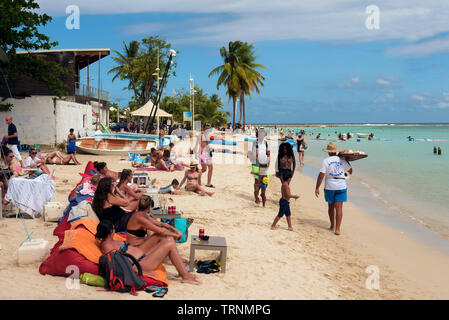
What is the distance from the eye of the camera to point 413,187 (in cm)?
1576

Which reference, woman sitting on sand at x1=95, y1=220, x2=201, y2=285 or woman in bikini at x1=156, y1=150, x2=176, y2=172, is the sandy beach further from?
→ woman in bikini at x1=156, y1=150, x2=176, y2=172

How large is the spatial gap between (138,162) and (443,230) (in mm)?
10289

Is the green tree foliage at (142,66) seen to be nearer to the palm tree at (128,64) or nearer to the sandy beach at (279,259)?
the palm tree at (128,64)

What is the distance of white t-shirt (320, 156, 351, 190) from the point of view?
7.11 metres

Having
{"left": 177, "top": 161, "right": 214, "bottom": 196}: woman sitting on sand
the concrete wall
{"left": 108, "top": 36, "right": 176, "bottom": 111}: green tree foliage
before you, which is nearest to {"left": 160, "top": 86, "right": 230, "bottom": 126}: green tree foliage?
{"left": 108, "top": 36, "right": 176, "bottom": 111}: green tree foliage

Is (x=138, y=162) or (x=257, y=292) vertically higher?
A: (x=138, y=162)

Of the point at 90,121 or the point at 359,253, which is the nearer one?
the point at 359,253

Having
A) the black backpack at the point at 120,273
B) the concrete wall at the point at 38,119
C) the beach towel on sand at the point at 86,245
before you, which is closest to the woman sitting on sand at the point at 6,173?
the beach towel on sand at the point at 86,245

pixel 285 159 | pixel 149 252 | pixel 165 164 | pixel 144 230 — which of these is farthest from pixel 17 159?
pixel 149 252

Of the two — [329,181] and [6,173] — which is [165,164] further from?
[329,181]

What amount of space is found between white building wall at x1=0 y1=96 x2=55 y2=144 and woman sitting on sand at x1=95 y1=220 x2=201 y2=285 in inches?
688

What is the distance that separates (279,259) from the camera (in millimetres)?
5586

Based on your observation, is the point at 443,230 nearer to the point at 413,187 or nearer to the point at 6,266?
the point at 413,187

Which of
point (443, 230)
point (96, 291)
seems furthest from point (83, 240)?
point (443, 230)
